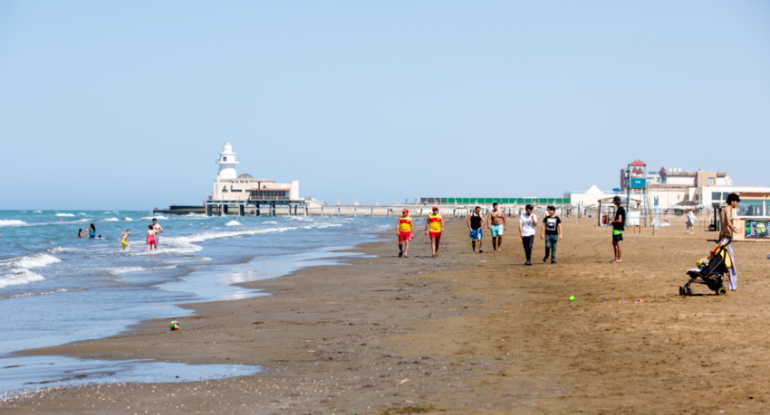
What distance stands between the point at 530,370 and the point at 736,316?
11.0ft

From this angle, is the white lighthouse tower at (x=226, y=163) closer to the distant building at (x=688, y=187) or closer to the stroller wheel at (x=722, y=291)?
the distant building at (x=688, y=187)

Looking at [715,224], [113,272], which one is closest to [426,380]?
[113,272]

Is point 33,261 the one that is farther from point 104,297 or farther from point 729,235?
point 729,235

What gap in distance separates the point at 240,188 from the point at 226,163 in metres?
4.91

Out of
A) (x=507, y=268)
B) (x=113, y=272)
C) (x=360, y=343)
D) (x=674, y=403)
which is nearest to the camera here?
(x=674, y=403)

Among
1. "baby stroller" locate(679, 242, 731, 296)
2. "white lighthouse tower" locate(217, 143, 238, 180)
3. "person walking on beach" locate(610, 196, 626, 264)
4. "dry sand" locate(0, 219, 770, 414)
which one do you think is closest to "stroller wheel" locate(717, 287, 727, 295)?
"baby stroller" locate(679, 242, 731, 296)

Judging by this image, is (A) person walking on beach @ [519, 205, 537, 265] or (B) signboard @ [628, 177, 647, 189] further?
(B) signboard @ [628, 177, 647, 189]

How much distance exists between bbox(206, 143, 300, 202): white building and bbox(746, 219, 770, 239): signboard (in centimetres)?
9224

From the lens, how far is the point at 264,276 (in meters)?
15.8

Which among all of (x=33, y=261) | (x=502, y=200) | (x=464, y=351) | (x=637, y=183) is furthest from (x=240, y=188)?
(x=464, y=351)

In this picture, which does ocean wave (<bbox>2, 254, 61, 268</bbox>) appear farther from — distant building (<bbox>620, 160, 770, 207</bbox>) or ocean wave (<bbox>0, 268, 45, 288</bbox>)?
distant building (<bbox>620, 160, 770, 207</bbox>)

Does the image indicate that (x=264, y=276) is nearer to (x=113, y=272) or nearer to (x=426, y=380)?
(x=113, y=272)

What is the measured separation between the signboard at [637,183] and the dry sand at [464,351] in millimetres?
33780

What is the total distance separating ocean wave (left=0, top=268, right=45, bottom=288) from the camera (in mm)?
14370
